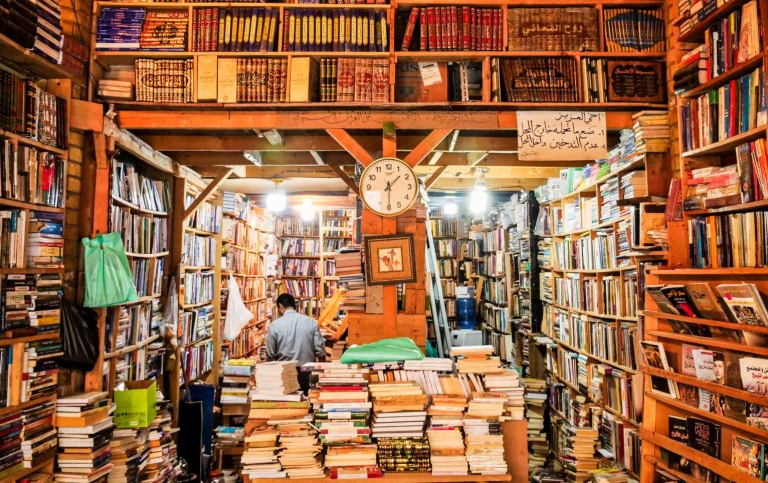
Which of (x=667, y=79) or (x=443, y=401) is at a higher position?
(x=667, y=79)

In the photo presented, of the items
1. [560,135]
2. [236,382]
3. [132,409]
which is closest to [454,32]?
[560,135]

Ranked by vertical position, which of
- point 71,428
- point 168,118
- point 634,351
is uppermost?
point 168,118

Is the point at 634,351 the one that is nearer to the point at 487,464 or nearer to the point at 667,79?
the point at 487,464

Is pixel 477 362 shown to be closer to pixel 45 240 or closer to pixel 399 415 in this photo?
pixel 399 415

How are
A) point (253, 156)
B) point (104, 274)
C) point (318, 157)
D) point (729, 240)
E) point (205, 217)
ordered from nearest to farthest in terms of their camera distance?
point (729, 240), point (104, 274), point (253, 156), point (318, 157), point (205, 217)

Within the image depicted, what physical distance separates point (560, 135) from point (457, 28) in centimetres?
107

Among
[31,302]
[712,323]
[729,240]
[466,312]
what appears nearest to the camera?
[712,323]

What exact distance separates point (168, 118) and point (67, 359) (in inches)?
70.3

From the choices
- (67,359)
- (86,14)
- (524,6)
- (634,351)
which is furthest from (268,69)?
(634,351)

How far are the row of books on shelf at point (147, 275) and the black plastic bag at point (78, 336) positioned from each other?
0.83 m

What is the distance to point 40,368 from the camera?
10.3 feet

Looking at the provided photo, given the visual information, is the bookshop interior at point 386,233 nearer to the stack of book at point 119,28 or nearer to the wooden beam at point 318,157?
the stack of book at point 119,28

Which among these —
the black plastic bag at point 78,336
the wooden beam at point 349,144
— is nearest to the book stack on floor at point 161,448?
the black plastic bag at point 78,336

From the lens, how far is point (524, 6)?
13.2 feet
